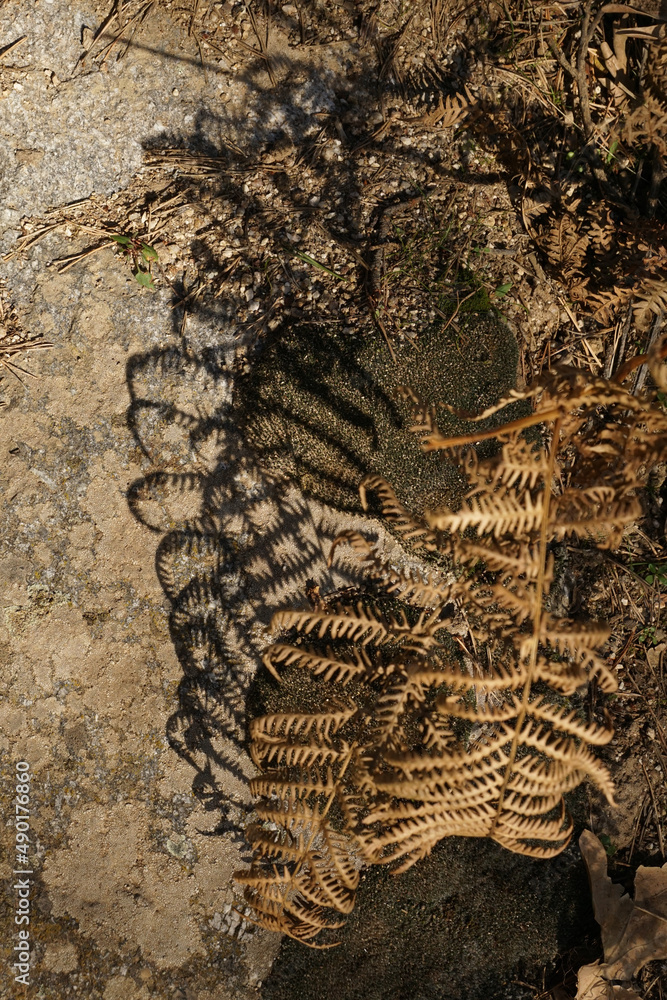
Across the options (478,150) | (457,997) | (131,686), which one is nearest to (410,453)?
(478,150)

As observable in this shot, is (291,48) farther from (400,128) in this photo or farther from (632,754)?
(632,754)

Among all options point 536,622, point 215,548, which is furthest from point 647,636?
point 215,548

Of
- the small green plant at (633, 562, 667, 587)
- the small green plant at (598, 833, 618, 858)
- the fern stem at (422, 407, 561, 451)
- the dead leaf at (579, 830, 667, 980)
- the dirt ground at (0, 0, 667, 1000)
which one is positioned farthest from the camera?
the small green plant at (633, 562, 667, 587)

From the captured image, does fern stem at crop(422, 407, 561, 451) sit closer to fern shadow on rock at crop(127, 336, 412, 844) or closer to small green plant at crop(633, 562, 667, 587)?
fern shadow on rock at crop(127, 336, 412, 844)

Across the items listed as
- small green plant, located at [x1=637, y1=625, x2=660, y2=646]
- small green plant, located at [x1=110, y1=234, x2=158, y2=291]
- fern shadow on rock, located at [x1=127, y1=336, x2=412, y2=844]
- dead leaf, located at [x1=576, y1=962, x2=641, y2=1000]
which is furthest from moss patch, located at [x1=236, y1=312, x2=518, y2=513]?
dead leaf, located at [x1=576, y1=962, x2=641, y2=1000]

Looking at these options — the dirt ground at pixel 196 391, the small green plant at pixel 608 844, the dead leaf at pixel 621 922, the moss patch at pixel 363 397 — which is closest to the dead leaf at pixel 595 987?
the dead leaf at pixel 621 922

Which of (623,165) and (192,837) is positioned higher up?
(623,165)
